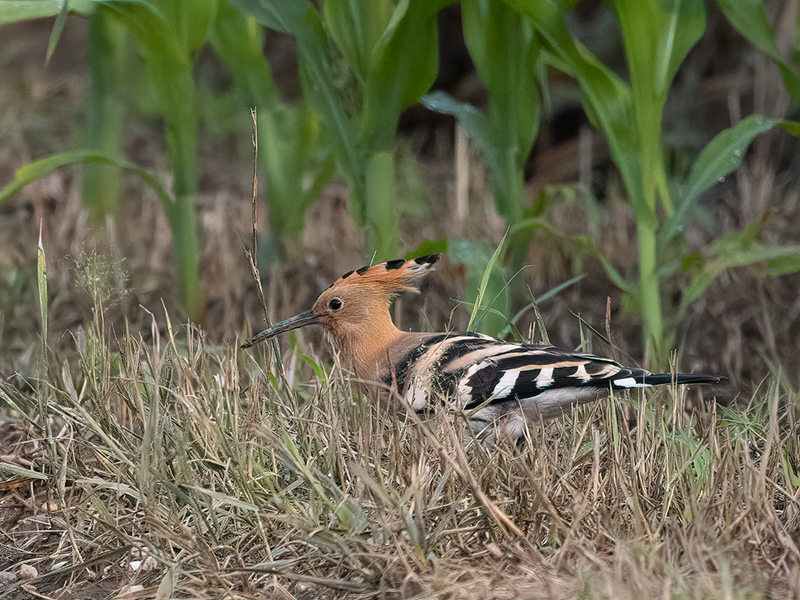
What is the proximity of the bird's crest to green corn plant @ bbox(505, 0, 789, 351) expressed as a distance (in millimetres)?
1012

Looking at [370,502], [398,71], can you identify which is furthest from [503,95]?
[370,502]

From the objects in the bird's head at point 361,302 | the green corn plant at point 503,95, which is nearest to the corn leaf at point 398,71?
the green corn plant at point 503,95

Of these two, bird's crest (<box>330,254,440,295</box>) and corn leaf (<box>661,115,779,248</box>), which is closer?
bird's crest (<box>330,254,440,295</box>)

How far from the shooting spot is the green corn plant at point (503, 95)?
3.97 metres

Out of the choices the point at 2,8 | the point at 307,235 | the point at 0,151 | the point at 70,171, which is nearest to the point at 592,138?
the point at 307,235

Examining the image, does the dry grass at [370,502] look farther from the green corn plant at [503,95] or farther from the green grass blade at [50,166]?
the green corn plant at [503,95]

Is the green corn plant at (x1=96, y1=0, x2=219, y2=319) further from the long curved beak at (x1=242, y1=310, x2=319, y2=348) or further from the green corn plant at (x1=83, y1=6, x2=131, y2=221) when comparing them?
the long curved beak at (x1=242, y1=310, x2=319, y2=348)

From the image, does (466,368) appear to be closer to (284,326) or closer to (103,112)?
(284,326)

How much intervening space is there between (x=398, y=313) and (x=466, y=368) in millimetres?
1068

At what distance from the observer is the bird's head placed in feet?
10.5

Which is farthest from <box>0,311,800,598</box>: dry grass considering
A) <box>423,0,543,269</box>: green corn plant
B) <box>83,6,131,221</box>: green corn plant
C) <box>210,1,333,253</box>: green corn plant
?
<box>83,6,131,221</box>: green corn plant

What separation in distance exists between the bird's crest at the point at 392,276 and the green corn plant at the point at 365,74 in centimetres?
60

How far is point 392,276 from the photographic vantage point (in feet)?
10.5

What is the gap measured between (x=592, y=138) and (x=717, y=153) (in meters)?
3.20
